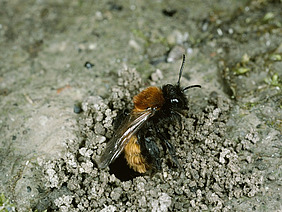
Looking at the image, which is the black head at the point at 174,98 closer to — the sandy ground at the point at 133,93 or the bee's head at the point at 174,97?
the bee's head at the point at 174,97

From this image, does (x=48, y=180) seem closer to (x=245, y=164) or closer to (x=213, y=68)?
(x=245, y=164)

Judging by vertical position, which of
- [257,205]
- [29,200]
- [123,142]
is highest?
[123,142]

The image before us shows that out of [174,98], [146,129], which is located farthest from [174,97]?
[146,129]

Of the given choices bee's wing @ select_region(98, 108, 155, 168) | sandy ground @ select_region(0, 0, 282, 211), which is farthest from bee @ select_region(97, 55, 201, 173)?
sandy ground @ select_region(0, 0, 282, 211)

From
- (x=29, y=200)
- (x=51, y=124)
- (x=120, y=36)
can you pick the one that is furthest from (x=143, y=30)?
(x=29, y=200)

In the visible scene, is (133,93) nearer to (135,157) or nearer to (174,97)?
(174,97)

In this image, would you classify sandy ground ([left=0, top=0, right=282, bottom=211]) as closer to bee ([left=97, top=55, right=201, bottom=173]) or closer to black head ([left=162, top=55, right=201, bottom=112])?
bee ([left=97, top=55, right=201, bottom=173])
